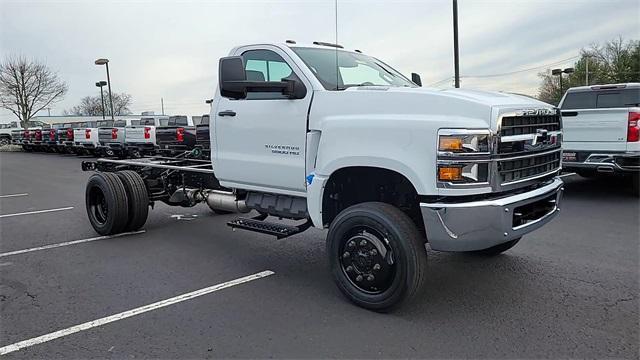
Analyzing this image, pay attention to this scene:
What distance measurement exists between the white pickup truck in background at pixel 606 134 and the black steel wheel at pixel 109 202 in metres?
7.76

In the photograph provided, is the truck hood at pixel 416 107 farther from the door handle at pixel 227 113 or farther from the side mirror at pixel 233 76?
the door handle at pixel 227 113

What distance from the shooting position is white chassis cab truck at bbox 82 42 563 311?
356 cm

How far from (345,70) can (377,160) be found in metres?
1.45

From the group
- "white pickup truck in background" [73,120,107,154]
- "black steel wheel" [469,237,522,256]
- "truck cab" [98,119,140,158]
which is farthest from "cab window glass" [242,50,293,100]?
"white pickup truck in background" [73,120,107,154]

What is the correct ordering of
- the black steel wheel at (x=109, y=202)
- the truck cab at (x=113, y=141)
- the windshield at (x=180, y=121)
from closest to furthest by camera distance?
the black steel wheel at (x=109, y=202) < the truck cab at (x=113, y=141) < the windshield at (x=180, y=121)

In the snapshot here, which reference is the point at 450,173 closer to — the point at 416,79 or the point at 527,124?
the point at 527,124

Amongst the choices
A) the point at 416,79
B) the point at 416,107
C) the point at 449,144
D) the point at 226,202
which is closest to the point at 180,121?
the point at 226,202

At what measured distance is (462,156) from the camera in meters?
3.49

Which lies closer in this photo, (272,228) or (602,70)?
(272,228)

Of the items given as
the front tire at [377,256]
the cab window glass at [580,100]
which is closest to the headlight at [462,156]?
the front tire at [377,256]

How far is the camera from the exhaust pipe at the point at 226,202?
5.79 metres

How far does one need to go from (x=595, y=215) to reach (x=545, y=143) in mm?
4349

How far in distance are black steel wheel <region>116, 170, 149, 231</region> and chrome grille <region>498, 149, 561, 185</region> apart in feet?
16.2

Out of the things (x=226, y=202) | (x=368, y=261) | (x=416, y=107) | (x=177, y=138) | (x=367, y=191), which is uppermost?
(x=416, y=107)
